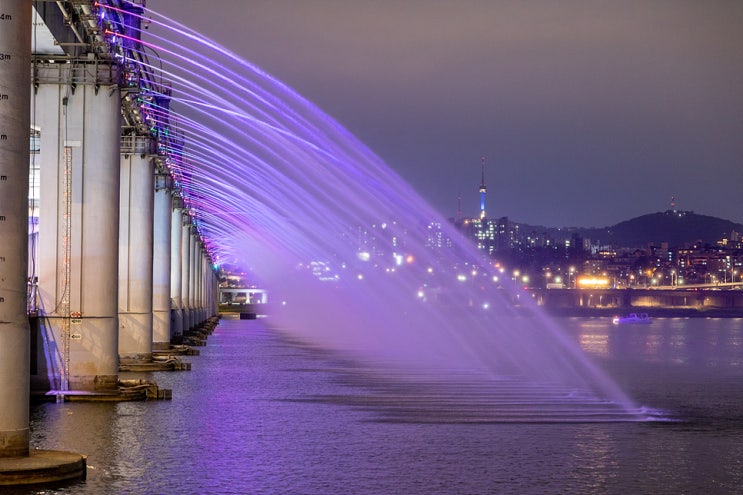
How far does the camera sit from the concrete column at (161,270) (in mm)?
63497

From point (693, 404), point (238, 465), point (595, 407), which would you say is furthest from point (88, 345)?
point (693, 404)

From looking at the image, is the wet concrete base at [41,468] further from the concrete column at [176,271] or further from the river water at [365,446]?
the concrete column at [176,271]

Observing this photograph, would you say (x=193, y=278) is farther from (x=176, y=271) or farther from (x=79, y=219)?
(x=79, y=219)

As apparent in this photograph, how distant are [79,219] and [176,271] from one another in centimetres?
4317

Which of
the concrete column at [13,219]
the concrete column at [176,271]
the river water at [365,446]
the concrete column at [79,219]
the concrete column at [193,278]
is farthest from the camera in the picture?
the concrete column at [193,278]

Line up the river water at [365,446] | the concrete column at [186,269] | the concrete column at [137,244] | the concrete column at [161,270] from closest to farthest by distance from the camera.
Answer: the river water at [365,446], the concrete column at [137,244], the concrete column at [161,270], the concrete column at [186,269]

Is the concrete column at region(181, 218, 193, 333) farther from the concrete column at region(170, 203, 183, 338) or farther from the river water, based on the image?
the river water

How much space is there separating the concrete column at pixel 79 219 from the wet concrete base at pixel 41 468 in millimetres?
14922

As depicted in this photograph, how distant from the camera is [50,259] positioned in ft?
120

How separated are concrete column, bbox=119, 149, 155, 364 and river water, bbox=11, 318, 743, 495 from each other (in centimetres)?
587

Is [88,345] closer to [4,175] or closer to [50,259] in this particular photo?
[50,259]

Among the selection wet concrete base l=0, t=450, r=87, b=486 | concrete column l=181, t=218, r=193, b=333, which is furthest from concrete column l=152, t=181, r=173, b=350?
wet concrete base l=0, t=450, r=87, b=486

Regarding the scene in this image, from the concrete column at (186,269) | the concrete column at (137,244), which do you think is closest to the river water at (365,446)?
the concrete column at (137,244)

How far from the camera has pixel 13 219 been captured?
64.7 ft
